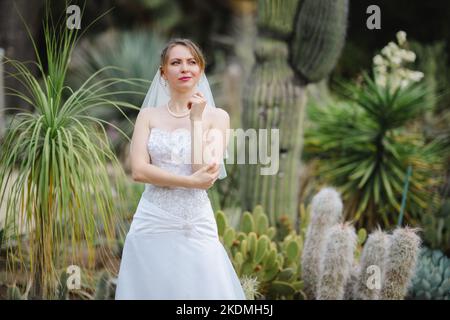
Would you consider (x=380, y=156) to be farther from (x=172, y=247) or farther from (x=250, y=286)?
(x=172, y=247)

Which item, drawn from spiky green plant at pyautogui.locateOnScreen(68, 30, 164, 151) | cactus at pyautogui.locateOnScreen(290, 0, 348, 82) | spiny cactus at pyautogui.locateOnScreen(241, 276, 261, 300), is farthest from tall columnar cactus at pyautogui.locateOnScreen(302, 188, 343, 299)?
spiky green plant at pyautogui.locateOnScreen(68, 30, 164, 151)

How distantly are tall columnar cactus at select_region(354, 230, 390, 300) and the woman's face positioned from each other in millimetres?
1725

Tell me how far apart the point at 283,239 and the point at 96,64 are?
13.3ft

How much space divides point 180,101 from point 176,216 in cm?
54

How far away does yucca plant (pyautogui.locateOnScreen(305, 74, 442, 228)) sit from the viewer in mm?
5520

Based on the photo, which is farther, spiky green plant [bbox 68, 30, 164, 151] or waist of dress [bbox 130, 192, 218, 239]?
spiky green plant [bbox 68, 30, 164, 151]

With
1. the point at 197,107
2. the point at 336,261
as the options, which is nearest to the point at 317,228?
the point at 336,261

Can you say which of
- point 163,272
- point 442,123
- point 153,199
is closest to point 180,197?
point 153,199

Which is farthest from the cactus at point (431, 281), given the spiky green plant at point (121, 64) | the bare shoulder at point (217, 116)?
the spiky green plant at point (121, 64)

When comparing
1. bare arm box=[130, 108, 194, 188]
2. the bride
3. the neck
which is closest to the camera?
bare arm box=[130, 108, 194, 188]

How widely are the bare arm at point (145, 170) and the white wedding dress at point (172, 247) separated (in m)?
0.04

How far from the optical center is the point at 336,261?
409 centimetres

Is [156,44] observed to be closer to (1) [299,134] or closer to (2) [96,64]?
(2) [96,64]

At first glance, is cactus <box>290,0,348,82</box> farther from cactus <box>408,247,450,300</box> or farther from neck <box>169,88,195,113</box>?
neck <box>169,88,195,113</box>
